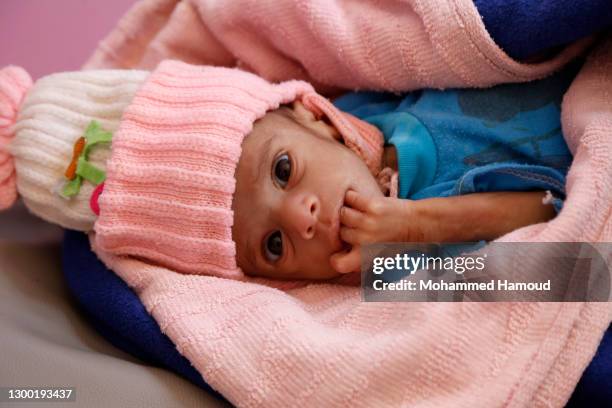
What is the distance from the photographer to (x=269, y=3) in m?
1.08

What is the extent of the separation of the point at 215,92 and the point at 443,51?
34cm

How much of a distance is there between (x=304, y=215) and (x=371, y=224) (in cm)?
9

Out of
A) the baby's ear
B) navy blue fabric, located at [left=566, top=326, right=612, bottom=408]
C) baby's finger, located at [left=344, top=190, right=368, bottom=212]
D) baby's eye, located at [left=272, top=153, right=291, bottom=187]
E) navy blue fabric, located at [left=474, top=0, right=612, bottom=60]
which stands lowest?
navy blue fabric, located at [left=566, top=326, right=612, bottom=408]

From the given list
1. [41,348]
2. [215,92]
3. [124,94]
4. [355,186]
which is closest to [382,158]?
[355,186]

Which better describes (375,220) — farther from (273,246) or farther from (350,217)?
(273,246)

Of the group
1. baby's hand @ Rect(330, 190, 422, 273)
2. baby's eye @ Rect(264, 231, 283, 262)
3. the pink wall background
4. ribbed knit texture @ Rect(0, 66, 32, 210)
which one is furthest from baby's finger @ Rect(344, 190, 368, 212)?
the pink wall background

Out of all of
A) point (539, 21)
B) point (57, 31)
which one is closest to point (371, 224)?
point (539, 21)

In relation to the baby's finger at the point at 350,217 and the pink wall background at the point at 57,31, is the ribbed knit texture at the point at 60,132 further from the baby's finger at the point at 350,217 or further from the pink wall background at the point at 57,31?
the pink wall background at the point at 57,31

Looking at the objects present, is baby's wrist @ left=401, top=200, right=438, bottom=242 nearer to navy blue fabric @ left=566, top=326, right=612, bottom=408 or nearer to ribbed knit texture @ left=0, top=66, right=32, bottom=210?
navy blue fabric @ left=566, top=326, right=612, bottom=408

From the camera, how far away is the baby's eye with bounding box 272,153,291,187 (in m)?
0.88

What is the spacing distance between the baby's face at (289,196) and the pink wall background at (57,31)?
29.7 inches

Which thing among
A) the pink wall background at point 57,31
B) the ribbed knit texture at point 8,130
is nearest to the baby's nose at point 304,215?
the ribbed knit texture at point 8,130

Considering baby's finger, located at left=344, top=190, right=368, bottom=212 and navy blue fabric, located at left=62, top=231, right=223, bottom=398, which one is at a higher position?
baby's finger, located at left=344, top=190, right=368, bottom=212

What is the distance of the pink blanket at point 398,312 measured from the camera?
69 cm
